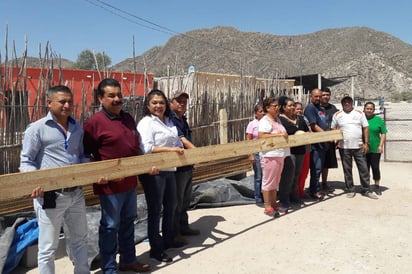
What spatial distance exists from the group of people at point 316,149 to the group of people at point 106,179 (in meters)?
1.72

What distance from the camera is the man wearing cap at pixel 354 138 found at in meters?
5.88

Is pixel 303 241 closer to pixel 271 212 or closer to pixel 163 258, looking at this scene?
pixel 271 212

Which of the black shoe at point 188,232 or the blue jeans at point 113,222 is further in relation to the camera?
the black shoe at point 188,232

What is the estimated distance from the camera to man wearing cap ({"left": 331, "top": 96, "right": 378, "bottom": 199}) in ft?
19.3

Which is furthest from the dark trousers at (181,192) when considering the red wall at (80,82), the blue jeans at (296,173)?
the red wall at (80,82)

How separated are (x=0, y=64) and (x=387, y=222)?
507 centimetres

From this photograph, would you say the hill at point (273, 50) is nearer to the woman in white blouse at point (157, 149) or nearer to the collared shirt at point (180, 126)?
the collared shirt at point (180, 126)

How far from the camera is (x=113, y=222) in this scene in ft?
10.2

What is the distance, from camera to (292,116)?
17.8ft

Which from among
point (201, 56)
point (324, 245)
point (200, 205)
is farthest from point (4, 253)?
point (201, 56)

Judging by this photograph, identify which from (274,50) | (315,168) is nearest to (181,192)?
(315,168)

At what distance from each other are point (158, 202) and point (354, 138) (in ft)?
12.1

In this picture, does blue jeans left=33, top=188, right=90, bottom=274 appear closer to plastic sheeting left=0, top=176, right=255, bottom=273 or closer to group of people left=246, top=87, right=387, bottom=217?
plastic sheeting left=0, top=176, right=255, bottom=273

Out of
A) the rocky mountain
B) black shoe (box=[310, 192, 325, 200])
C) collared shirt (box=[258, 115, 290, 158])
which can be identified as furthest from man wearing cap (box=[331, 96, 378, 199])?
the rocky mountain
